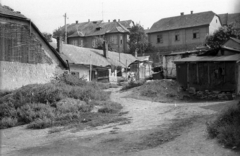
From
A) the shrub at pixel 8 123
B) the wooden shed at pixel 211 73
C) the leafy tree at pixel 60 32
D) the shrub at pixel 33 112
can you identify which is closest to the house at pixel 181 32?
the leafy tree at pixel 60 32

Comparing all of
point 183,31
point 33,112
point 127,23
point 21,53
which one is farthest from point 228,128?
point 127,23

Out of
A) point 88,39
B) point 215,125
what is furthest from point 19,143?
point 88,39

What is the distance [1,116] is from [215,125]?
11194mm

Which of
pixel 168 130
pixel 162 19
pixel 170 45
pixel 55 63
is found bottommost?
pixel 168 130

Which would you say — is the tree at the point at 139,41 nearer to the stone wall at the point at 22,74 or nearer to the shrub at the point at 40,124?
the stone wall at the point at 22,74

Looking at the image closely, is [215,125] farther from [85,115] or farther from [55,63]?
[55,63]

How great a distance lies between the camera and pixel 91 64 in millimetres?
30219

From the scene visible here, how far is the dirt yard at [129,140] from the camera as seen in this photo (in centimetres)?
693

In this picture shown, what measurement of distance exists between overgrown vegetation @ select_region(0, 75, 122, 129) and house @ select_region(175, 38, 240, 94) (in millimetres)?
6594

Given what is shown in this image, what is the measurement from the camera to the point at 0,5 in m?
19.3

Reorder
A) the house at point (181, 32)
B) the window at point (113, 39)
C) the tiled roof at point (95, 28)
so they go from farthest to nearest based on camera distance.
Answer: the tiled roof at point (95, 28)
the window at point (113, 39)
the house at point (181, 32)

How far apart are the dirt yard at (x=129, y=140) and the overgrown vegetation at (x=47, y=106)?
99 centimetres

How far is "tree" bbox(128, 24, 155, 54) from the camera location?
155ft

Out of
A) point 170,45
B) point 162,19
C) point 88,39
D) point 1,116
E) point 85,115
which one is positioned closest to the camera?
point 85,115
